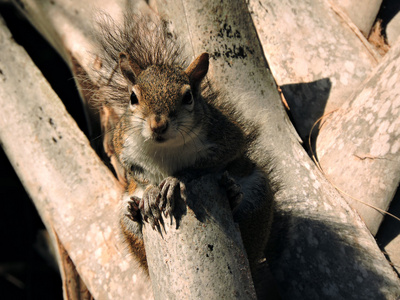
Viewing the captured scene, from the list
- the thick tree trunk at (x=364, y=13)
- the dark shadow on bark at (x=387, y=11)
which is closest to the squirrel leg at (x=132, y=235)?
the thick tree trunk at (x=364, y=13)

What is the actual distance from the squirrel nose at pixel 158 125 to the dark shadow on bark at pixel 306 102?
1024 millimetres

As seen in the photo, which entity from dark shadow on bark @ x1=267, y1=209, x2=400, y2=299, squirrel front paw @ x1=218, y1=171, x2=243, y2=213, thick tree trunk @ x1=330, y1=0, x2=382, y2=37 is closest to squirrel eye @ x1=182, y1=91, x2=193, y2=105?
squirrel front paw @ x1=218, y1=171, x2=243, y2=213

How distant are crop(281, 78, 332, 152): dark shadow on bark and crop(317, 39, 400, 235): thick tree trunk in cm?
22

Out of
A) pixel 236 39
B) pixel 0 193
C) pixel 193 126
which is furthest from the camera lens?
pixel 0 193

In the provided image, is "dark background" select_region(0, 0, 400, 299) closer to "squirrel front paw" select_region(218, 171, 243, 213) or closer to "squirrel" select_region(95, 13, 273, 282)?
"squirrel" select_region(95, 13, 273, 282)

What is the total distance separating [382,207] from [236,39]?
91 cm

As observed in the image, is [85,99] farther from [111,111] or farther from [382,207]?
[382,207]

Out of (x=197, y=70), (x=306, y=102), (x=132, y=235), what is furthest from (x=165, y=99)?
(x=306, y=102)

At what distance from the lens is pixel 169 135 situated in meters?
1.29

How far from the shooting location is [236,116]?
1718 mm

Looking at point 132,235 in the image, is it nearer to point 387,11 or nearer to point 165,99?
point 165,99

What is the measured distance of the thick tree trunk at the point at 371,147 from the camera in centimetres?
165

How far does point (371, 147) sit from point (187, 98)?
0.79m

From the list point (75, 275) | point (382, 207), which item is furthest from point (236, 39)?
point (75, 275)
